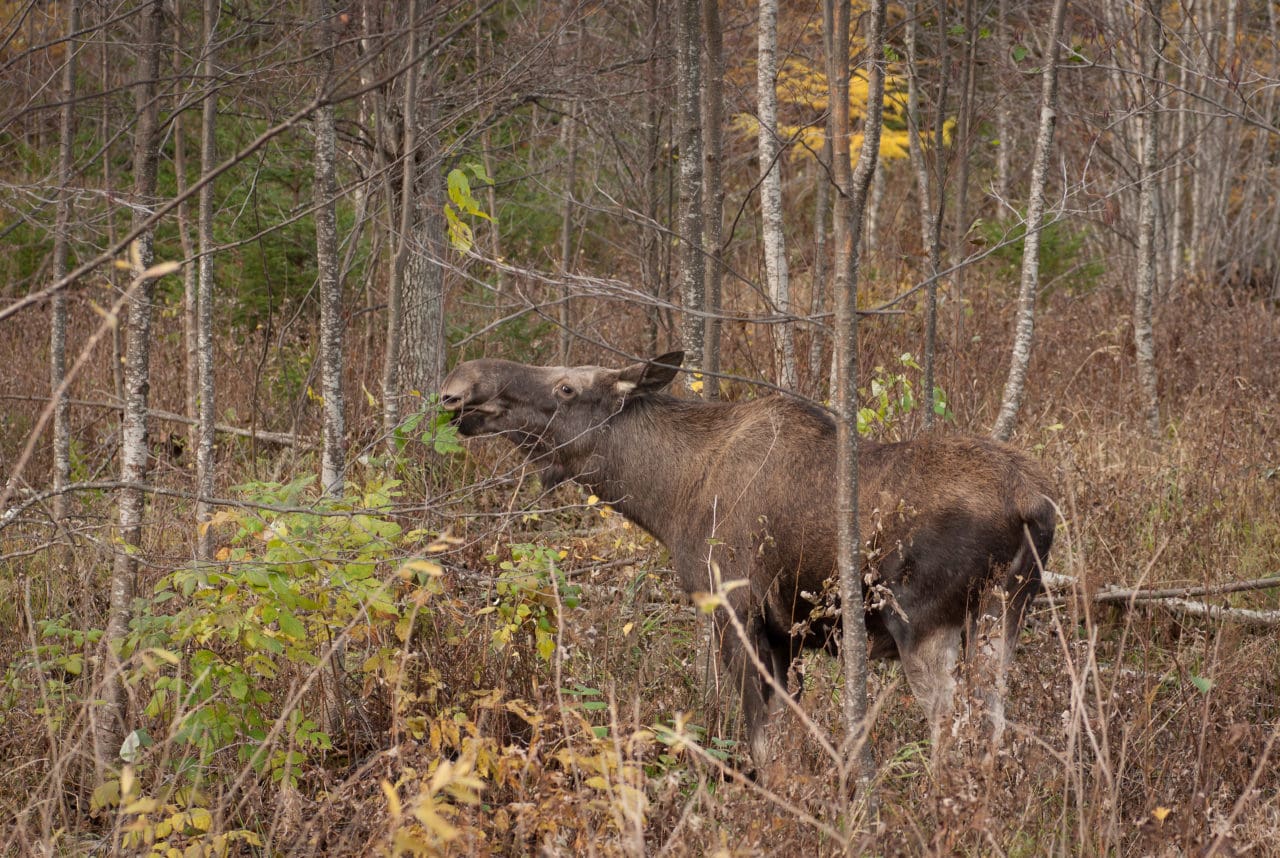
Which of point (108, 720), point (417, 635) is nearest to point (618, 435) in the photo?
point (417, 635)

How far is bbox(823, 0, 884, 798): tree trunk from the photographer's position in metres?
3.54

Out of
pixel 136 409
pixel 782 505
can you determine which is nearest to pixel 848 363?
pixel 782 505

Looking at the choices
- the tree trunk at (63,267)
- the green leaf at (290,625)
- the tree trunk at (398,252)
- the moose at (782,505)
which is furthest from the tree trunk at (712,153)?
the tree trunk at (63,267)

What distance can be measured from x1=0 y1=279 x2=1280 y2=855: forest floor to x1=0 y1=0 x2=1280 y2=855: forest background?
3cm

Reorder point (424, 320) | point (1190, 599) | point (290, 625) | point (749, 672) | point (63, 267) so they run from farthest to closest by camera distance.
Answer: point (424, 320) → point (63, 267) → point (1190, 599) → point (749, 672) → point (290, 625)

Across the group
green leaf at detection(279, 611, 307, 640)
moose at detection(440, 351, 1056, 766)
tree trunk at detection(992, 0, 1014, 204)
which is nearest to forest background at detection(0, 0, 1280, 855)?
green leaf at detection(279, 611, 307, 640)

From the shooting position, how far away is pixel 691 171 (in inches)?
249

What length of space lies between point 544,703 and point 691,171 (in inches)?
123

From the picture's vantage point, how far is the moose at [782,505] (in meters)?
4.75

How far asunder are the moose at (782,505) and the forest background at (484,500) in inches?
11.9

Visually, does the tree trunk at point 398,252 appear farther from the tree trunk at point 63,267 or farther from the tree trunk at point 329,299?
the tree trunk at point 63,267

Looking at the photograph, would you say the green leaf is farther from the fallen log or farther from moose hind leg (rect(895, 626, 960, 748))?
the fallen log

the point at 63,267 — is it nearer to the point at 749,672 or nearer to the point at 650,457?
the point at 650,457

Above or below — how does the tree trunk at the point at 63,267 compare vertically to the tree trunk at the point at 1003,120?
below
